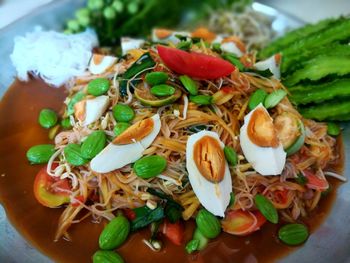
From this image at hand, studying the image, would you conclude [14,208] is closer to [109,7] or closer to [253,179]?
[253,179]

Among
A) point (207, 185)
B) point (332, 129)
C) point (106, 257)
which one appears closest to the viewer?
point (106, 257)

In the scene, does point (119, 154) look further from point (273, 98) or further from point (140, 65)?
point (273, 98)

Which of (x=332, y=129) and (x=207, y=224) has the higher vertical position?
(x=207, y=224)

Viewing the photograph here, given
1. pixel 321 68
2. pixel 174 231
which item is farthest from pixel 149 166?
pixel 321 68

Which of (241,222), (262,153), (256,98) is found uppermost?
(256,98)

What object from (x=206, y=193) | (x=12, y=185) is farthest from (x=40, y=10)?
(x=206, y=193)

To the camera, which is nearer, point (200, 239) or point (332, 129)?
point (200, 239)

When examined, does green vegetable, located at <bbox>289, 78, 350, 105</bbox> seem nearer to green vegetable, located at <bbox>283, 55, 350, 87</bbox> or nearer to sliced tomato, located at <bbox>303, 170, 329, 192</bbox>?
green vegetable, located at <bbox>283, 55, 350, 87</bbox>
